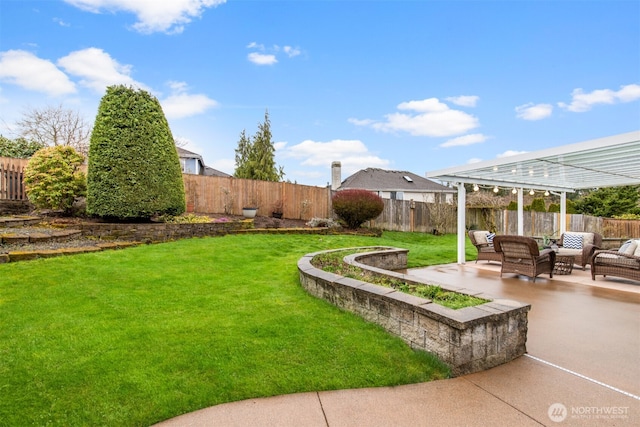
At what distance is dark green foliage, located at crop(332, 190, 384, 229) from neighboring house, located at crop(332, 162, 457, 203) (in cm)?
1146

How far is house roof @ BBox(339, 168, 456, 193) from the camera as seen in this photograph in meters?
25.9

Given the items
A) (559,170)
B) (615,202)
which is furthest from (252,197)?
(615,202)

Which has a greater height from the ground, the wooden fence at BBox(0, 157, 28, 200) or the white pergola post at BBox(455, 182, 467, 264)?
the wooden fence at BBox(0, 157, 28, 200)

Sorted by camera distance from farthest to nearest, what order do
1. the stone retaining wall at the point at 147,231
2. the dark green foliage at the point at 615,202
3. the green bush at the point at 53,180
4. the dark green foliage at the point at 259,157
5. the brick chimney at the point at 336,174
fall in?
the brick chimney at the point at 336,174
the dark green foliage at the point at 615,202
the dark green foliage at the point at 259,157
the green bush at the point at 53,180
the stone retaining wall at the point at 147,231

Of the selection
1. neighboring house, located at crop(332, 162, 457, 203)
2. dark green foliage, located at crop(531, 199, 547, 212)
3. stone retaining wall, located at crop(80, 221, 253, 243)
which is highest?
neighboring house, located at crop(332, 162, 457, 203)

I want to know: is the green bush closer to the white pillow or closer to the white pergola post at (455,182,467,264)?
the white pergola post at (455,182,467,264)

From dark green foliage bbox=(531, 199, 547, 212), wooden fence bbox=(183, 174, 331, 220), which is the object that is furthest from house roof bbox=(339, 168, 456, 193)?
wooden fence bbox=(183, 174, 331, 220)

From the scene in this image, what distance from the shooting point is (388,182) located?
26.7 meters

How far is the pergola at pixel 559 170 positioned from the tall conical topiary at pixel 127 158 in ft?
24.2

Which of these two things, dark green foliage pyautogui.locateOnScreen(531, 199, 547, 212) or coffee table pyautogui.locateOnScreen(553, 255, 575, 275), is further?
dark green foliage pyautogui.locateOnScreen(531, 199, 547, 212)

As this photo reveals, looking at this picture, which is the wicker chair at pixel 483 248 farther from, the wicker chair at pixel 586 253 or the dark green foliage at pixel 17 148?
the dark green foliage at pixel 17 148

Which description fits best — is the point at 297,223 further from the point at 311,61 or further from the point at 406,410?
the point at 406,410

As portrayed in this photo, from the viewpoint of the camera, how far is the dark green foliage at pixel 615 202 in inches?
861

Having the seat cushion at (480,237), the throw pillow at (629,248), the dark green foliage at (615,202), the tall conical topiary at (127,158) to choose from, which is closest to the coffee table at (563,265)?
the throw pillow at (629,248)
